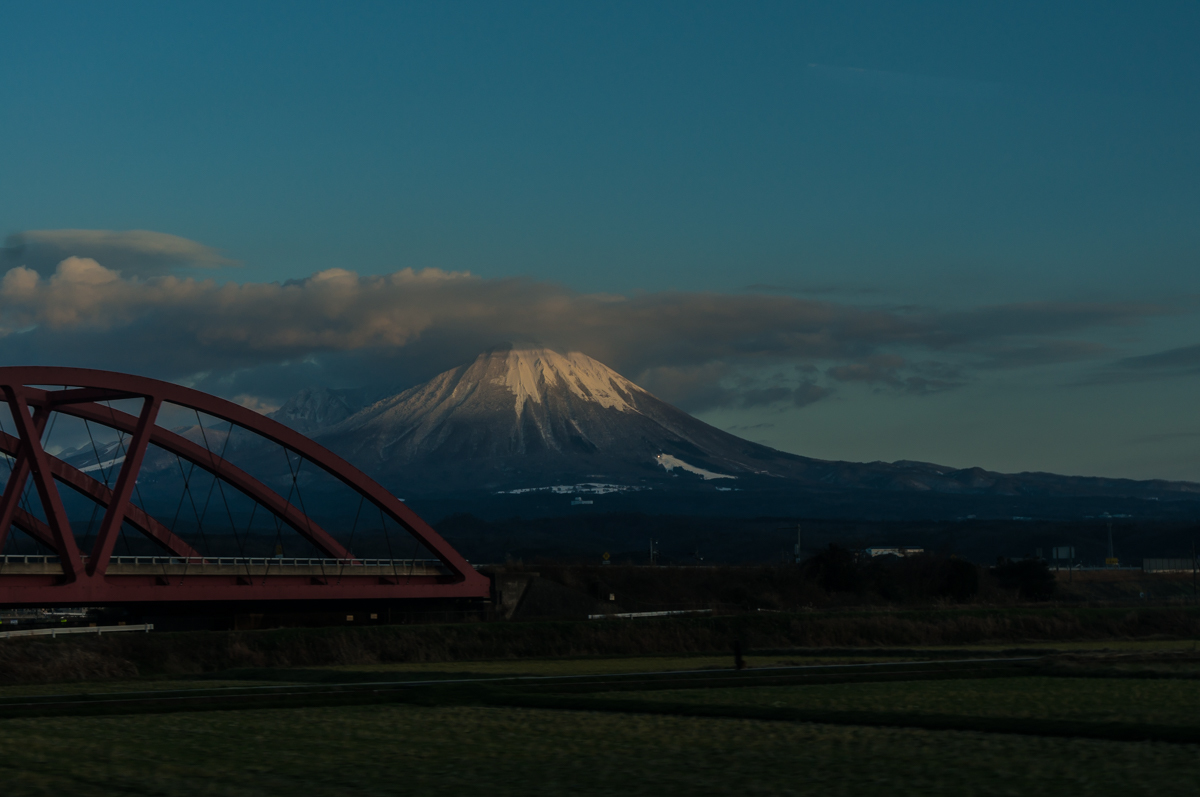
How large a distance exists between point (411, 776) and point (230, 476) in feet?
205

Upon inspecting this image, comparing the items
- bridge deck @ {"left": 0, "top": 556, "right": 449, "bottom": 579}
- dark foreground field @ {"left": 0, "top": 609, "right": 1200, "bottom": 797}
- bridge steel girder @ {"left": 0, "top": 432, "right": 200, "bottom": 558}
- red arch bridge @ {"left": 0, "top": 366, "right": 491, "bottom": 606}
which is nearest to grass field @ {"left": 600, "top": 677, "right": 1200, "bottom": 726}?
dark foreground field @ {"left": 0, "top": 609, "right": 1200, "bottom": 797}

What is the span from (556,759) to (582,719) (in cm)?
690

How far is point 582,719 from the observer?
90.8ft

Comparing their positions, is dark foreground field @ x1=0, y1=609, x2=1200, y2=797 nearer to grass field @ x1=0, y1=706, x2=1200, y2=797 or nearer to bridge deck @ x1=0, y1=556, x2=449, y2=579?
grass field @ x1=0, y1=706, x2=1200, y2=797

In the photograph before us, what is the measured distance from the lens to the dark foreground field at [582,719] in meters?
18.4

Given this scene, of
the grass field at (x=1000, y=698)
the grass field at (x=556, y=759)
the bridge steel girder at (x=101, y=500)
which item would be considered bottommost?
the grass field at (x=1000, y=698)

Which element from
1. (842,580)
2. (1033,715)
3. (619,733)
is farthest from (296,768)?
(842,580)

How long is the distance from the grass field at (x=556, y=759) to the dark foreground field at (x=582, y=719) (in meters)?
0.08

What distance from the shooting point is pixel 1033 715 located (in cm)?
2731

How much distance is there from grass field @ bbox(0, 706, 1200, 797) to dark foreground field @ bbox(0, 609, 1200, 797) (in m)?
0.08

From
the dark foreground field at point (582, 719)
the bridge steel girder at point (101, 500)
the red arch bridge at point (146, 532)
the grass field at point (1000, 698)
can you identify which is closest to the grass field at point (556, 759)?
the dark foreground field at point (582, 719)

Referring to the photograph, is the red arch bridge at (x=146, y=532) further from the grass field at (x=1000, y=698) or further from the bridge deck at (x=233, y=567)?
the grass field at (x=1000, y=698)

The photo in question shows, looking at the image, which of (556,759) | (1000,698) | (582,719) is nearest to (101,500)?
(582,719)

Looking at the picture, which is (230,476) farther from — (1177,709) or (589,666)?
(1177,709)
